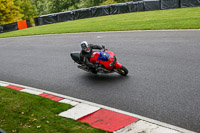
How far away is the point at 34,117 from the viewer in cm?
588

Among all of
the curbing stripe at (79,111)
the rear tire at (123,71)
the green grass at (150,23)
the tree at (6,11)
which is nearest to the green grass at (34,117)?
the curbing stripe at (79,111)

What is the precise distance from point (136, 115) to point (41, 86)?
14.6 ft

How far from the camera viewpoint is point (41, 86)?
8.95 metres

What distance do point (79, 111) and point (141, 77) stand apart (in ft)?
9.99

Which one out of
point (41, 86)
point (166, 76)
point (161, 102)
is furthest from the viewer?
point (41, 86)

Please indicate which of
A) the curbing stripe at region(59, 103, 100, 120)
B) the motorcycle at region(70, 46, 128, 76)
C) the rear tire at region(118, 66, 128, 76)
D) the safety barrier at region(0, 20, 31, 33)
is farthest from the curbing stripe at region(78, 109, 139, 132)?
the safety barrier at region(0, 20, 31, 33)

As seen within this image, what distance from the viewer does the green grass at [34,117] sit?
5.28 m

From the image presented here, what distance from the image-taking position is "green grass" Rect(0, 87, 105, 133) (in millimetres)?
5277

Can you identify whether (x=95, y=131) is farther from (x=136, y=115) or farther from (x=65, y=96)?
(x=65, y=96)

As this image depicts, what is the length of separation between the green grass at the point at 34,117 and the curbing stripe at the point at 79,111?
0.62 ft

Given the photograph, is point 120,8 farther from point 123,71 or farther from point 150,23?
point 123,71

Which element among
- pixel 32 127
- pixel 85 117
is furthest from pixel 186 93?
pixel 32 127

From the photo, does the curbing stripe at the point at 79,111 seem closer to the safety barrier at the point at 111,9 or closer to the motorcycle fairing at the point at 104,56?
the motorcycle fairing at the point at 104,56

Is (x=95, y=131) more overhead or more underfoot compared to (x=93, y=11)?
more underfoot
